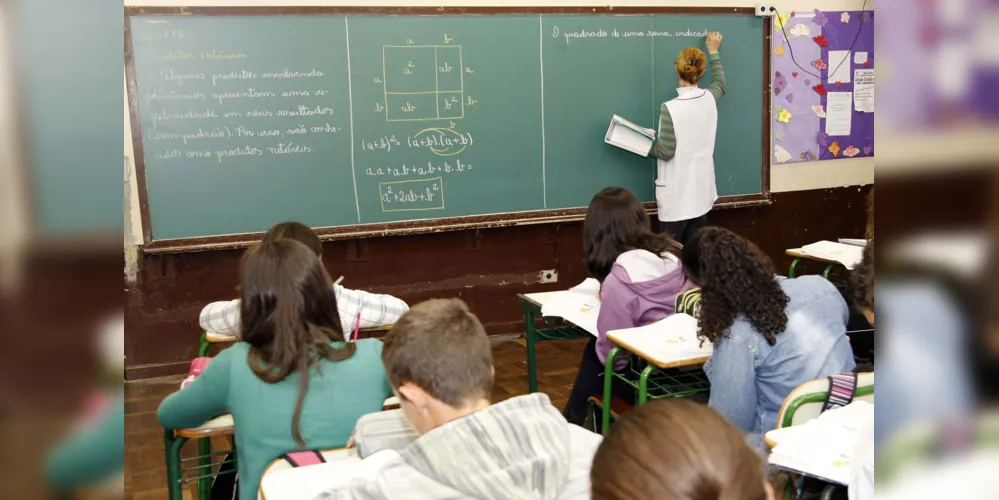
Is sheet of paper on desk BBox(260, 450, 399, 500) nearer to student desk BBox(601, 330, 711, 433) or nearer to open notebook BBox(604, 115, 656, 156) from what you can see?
student desk BBox(601, 330, 711, 433)

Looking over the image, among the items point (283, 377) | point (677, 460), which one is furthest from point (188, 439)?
point (677, 460)

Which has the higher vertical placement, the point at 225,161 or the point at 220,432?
the point at 225,161

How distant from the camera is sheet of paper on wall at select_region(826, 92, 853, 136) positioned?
18.5 ft

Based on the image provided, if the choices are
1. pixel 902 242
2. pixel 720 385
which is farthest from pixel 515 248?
pixel 902 242

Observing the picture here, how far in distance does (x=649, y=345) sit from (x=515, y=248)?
2.48m

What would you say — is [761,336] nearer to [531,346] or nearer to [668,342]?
[668,342]

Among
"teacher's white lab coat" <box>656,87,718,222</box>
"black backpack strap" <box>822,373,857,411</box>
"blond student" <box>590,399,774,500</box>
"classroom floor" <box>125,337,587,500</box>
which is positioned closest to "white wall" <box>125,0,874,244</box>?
"teacher's white lab coat" <box>656,87,718,222</box>

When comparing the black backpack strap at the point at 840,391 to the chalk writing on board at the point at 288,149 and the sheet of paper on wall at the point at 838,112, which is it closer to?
the chalk writing on board at the point at 288,149

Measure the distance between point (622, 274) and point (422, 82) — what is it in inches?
83.4

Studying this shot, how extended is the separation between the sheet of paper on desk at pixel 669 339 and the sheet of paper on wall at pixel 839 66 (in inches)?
133

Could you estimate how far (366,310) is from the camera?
2.87 m

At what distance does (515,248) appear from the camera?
509 centimetres

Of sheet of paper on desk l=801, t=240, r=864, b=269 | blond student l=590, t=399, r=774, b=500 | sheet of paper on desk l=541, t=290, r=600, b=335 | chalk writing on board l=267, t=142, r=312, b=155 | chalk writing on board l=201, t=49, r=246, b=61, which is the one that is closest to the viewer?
blond student l=590, t=399, r=774, b=500

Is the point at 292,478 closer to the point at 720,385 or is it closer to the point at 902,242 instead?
the point at 720,385
